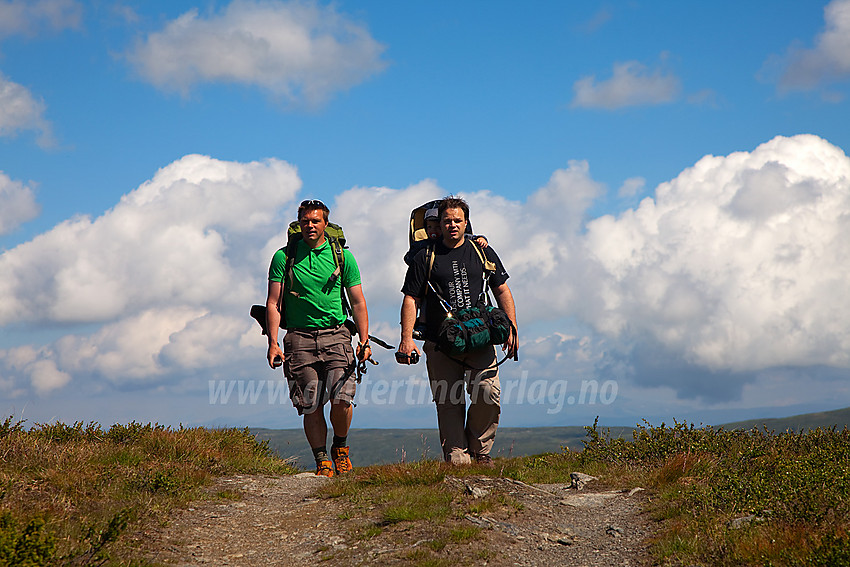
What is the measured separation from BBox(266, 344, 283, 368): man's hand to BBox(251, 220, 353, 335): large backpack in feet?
1.20

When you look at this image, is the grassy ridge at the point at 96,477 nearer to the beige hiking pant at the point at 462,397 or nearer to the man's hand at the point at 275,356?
the man's hand at the point at 275,356

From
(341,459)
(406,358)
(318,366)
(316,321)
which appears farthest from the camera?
(341,459)

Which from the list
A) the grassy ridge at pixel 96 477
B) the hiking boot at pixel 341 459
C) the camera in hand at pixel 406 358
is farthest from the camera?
the hiking boot at pixel 341 459

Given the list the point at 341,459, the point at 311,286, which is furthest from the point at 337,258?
the point at 341,459

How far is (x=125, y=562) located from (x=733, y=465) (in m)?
6.55

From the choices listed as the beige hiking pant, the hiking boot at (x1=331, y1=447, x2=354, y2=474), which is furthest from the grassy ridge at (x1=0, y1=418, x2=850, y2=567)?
the hiking boot at (x1=331, y1=447, x2=354, y2=474)

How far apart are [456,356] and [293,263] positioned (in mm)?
2539

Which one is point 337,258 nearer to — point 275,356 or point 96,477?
point 275,356

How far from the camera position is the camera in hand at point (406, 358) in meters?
8.05

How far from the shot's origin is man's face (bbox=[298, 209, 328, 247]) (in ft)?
30.0

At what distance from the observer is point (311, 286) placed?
9.26 metres

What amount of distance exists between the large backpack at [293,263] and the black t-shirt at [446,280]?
4.41ft

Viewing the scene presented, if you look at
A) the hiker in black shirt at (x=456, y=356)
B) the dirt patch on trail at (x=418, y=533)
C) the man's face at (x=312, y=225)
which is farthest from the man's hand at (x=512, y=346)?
the man's face at (x=312, y=225)

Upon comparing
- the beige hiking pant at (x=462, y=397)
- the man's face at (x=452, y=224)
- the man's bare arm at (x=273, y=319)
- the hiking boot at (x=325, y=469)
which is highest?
the man's face at (x=452, y=224)
